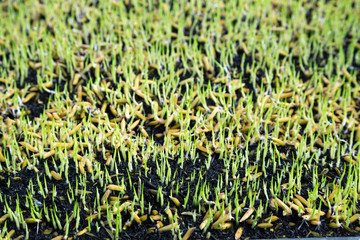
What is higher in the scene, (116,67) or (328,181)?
(116,67)

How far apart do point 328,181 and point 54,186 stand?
50.3 inches

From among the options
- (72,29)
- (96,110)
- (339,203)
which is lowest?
(339,203)

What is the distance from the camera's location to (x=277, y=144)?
2.09 m

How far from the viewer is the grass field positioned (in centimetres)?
180

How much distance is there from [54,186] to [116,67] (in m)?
0.90

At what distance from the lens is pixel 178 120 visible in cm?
216

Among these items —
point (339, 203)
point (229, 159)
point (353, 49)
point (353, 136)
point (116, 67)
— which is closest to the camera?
point (339, 203)

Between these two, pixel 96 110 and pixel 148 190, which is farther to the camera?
pixel 96 110

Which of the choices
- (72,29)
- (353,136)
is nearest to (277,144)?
(353,136)

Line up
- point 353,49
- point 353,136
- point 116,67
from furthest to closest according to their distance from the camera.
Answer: point 353,49, point 116,67, point 353,136

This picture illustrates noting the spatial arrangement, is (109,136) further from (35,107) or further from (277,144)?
(277,144)

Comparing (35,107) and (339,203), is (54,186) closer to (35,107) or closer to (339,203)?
(35,107)

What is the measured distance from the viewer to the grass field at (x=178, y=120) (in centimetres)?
180

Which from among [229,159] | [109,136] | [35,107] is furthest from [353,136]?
[35,107]
